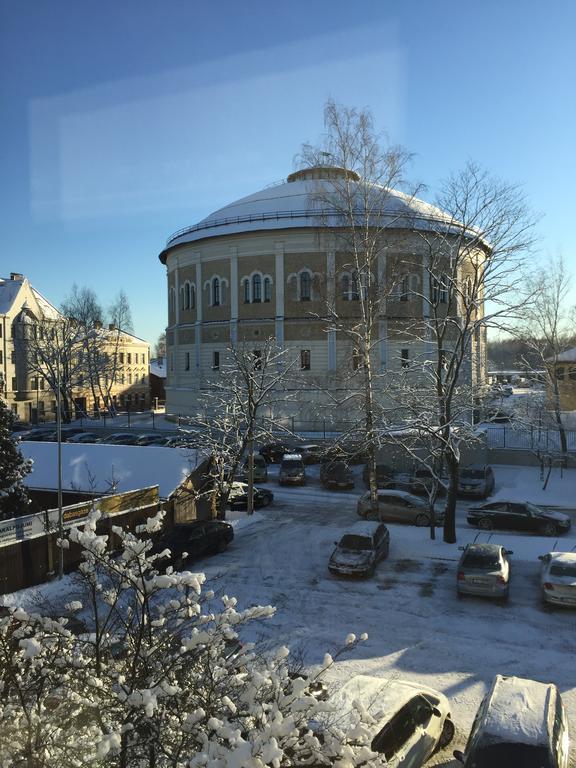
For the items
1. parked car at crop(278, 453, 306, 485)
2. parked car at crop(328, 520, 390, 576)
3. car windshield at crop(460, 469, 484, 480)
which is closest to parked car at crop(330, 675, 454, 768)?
parked car at crop(328, 520, 390, 576)

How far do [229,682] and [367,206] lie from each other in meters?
18.9

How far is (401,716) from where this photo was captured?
813 centimetres

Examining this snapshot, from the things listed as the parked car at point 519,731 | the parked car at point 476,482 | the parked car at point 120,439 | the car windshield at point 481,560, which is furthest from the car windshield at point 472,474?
the parked car at point 120,439

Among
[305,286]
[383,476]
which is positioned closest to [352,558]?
[383,476]

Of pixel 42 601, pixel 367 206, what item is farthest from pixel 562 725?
pixel 367 206

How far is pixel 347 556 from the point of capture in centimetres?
1697

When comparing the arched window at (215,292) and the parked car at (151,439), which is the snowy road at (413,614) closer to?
the parked car at (151,439)

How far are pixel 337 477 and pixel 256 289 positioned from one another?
61.4ft

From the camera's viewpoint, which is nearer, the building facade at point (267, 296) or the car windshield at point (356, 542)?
the car windshield at point (356, 542)

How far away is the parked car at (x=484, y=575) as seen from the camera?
14680 millimetres

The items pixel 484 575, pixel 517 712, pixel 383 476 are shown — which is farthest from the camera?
pixel 383 476

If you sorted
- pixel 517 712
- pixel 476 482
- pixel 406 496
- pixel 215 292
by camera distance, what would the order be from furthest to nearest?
pixel 215 292
pixel 476 482
pixel 406 496
pixel 517 712

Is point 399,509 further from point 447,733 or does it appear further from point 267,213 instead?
point 267,213

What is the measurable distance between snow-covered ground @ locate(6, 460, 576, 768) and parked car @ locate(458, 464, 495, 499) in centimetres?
417
